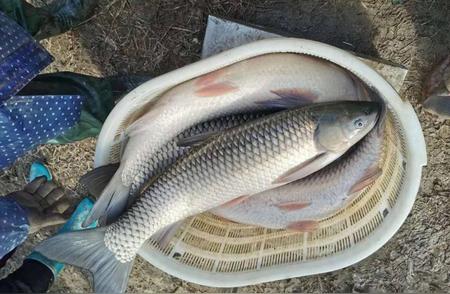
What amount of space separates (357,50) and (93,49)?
3.40 ft

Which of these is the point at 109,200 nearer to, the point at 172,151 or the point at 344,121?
the point at 172,151

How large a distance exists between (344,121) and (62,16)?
1115 millimetres

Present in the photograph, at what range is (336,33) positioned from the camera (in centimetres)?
233

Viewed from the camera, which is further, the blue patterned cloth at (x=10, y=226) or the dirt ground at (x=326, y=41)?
the dirt ground at (x=326, y=41)

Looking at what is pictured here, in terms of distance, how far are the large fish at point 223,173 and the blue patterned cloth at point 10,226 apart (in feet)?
0.28

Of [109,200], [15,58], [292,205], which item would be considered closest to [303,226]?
[292,205]

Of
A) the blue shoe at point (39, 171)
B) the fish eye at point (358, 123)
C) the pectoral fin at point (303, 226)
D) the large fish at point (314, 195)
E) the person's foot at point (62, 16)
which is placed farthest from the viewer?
the blue shoe at point (39, 171)

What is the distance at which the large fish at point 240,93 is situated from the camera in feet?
6.37

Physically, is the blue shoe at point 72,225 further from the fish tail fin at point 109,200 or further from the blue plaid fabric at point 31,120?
the blue plaid fabric at point 31,120

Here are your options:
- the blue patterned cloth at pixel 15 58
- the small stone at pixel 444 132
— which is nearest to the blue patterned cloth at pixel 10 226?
the blue patterned cloth at pixel 15 58

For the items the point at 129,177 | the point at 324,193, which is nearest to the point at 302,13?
the point at 324,193

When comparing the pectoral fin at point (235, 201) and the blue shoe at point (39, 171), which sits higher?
the pectoral fin at point (235, 201)

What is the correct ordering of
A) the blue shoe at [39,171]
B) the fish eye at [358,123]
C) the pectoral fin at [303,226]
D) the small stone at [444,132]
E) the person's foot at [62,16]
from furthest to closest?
1. the blue shoe at [39,171]
2. the small stone at [444,132]
3. the person's foot at [62,16]
4. the pectoral fin at [303,226]
5. the fish eye at [358,123]

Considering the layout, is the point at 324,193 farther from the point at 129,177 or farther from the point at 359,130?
the point at 129,177
